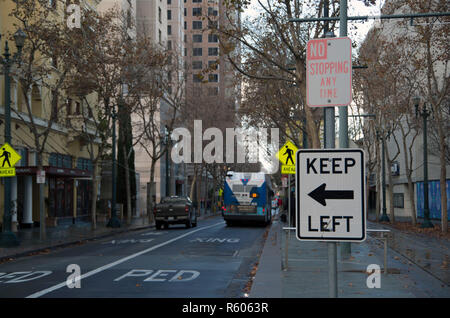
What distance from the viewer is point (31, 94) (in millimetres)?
35375

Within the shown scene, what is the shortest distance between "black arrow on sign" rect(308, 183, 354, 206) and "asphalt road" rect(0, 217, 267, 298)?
637 centimetres

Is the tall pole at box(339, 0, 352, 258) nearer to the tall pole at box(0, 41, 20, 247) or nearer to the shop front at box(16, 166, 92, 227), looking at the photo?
the tall pole at box(0, 41, 20, 247)

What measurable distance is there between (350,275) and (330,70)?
8.05 meters

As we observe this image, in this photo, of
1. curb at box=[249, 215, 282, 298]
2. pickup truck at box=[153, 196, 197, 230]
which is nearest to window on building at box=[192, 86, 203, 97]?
pickup truck at box=[153, 196, 197, 230]

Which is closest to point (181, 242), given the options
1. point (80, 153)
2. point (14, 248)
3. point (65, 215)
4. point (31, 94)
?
point (14, 248)

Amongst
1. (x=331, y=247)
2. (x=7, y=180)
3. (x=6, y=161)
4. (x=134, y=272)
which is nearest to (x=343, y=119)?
(x=134, y=272)

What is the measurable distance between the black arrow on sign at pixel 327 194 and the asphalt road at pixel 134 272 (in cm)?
637

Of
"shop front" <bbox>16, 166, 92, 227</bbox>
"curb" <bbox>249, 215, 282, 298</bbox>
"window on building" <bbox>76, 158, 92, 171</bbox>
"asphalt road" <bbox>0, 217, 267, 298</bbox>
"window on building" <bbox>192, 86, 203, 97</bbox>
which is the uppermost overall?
"window on building" <bbox>192, 86, 203, 97</bbox>

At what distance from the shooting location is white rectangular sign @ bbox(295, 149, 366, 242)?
170 inches

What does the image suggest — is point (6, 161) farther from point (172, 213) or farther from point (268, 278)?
point (172, 213)

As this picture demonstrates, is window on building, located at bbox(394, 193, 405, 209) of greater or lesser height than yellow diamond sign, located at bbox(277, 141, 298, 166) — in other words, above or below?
below

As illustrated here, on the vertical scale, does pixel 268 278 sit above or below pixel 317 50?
below

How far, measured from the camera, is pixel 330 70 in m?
5.05

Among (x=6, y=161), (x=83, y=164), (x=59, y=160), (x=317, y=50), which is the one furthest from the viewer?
(x=83, y=164)
